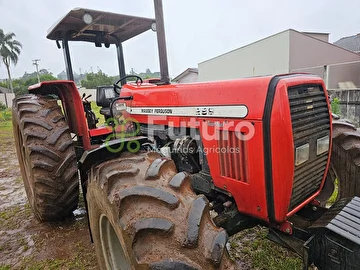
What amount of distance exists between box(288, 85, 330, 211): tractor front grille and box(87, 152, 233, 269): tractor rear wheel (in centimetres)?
70

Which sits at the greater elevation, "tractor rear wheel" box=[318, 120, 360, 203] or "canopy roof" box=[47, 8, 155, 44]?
"canopy roof" box=[47, 8, 155, 44]

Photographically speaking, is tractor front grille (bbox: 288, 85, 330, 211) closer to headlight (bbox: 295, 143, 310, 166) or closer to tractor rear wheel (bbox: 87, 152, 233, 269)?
headlight (bbox: 295, 143, 310, 166)

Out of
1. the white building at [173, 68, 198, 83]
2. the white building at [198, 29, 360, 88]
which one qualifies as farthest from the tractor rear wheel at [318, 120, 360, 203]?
the white building at [173, 68, 198, 83]

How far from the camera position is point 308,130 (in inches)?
66.0

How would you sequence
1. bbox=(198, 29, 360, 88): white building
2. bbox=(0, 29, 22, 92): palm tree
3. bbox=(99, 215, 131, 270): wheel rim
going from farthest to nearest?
bbox=(0, 29, 22, 92): palm tree < bbox=(198, 29, 360, 88): white building < bbox=(99, 215, 131, 270): wheel rim

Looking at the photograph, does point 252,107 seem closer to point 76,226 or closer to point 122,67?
point 76,226

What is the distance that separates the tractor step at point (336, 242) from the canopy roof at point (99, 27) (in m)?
2.96

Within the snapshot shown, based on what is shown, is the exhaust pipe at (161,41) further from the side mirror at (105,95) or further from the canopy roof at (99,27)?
the side mirror at (105,95)

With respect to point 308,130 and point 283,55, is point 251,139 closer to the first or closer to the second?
point 308,130

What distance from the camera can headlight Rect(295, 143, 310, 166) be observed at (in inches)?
63.6

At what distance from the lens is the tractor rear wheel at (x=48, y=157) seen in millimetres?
2342

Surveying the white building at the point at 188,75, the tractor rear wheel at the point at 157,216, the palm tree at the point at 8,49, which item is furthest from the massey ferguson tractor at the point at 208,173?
the palm tree at the point at 8,49

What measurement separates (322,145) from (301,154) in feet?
0.95

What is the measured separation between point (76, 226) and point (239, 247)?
5.67ft
